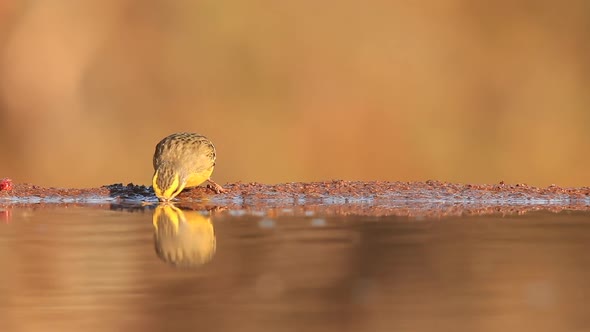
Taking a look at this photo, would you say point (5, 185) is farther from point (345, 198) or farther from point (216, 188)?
point (345, 198)

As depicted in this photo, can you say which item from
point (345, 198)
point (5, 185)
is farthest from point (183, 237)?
point (5, 185)

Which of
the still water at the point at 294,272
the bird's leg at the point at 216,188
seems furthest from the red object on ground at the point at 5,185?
the still water at the point at 294,272

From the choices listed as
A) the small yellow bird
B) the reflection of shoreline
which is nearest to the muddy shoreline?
the small yellow bird

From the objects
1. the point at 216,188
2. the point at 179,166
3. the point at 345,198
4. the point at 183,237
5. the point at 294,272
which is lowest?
the point at 294,272

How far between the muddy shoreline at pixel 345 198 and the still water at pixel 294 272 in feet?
1.94

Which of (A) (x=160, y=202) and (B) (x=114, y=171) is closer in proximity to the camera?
(A) (x=160, y=202)

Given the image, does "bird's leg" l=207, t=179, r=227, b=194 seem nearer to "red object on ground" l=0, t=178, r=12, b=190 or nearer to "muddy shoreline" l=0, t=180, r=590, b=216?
"muddy shoreline" l=0, t=180, r=590, b=216

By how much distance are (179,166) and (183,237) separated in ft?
8.43

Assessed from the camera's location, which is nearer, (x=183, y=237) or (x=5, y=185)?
(x=183, y=237)

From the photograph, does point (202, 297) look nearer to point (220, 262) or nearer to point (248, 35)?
point (220, 262)

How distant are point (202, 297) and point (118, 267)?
4.32 feet

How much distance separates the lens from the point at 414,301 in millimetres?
6168

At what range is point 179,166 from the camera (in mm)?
11359

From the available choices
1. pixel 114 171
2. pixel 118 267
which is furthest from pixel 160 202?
pixel 114 171
